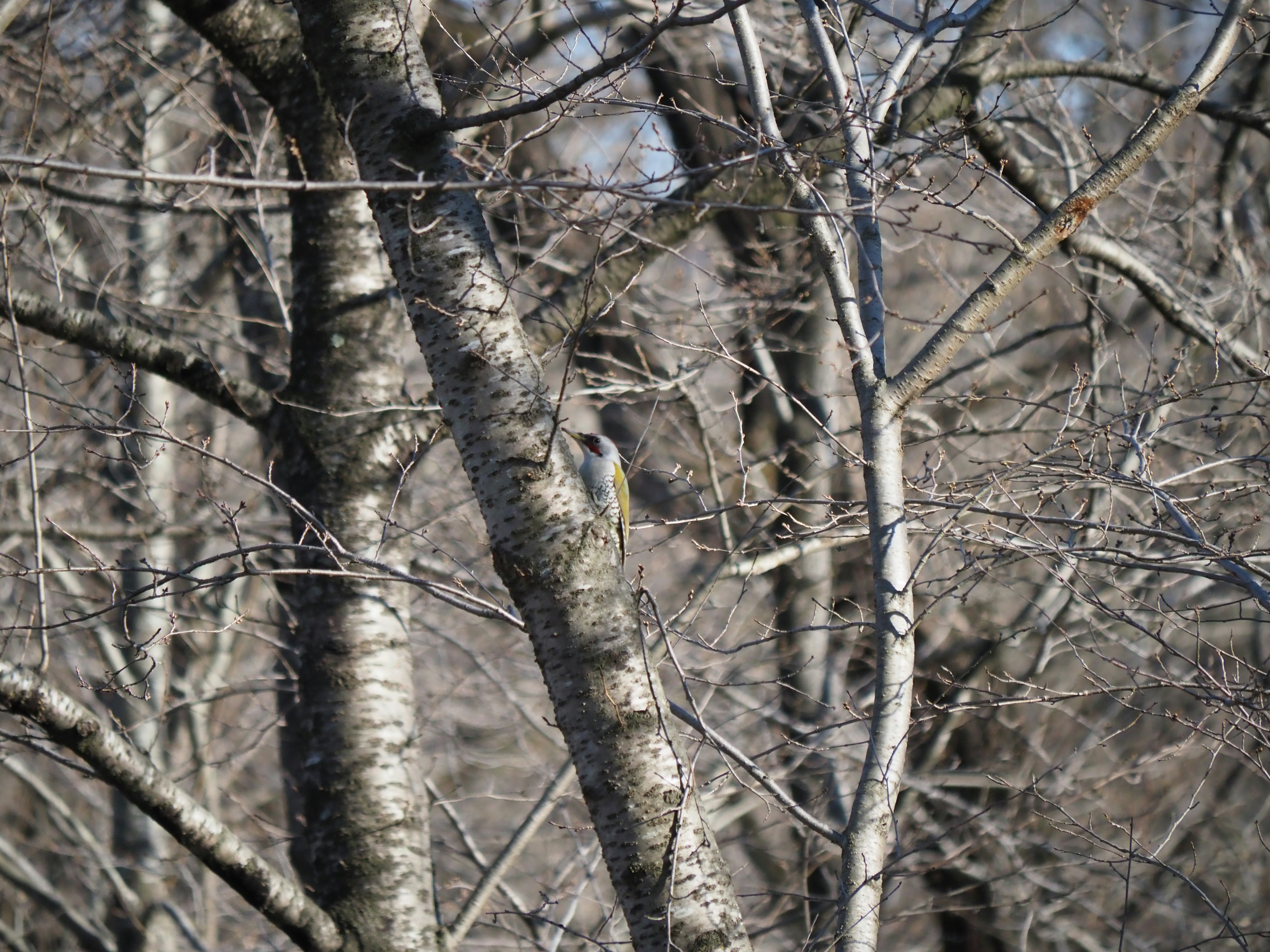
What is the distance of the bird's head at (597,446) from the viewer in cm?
459

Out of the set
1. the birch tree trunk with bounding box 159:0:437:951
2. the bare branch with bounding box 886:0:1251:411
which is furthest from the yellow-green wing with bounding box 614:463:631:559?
the bare branch with bounding box 886:0:1251:411

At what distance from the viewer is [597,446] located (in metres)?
4.72

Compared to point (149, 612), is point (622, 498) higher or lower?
lower

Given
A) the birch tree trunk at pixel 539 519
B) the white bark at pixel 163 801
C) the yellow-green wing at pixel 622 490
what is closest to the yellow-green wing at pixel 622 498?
the yellow-green wing at pixel 622 490

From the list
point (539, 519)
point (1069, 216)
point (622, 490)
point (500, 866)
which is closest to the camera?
point (539, 519)

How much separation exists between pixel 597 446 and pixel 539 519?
218cm

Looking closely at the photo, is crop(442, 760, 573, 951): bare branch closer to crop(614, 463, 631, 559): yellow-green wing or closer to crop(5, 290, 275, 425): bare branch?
crop(614, 463, 631, 559): yellow-green wing

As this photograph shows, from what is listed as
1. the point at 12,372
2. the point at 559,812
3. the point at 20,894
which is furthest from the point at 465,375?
the point at 20,894

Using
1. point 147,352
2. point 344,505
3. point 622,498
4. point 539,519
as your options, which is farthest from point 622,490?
point 539,519

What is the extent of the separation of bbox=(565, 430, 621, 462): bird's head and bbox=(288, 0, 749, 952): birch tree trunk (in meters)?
1.70

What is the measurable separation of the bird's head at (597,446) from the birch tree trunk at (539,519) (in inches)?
66.9

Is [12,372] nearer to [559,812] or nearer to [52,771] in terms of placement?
[52,771]

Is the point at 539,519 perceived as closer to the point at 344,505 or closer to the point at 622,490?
the point at 344,505

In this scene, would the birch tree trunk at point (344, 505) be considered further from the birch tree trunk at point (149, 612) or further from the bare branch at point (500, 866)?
the birch tree trunk at point (149, 612)
